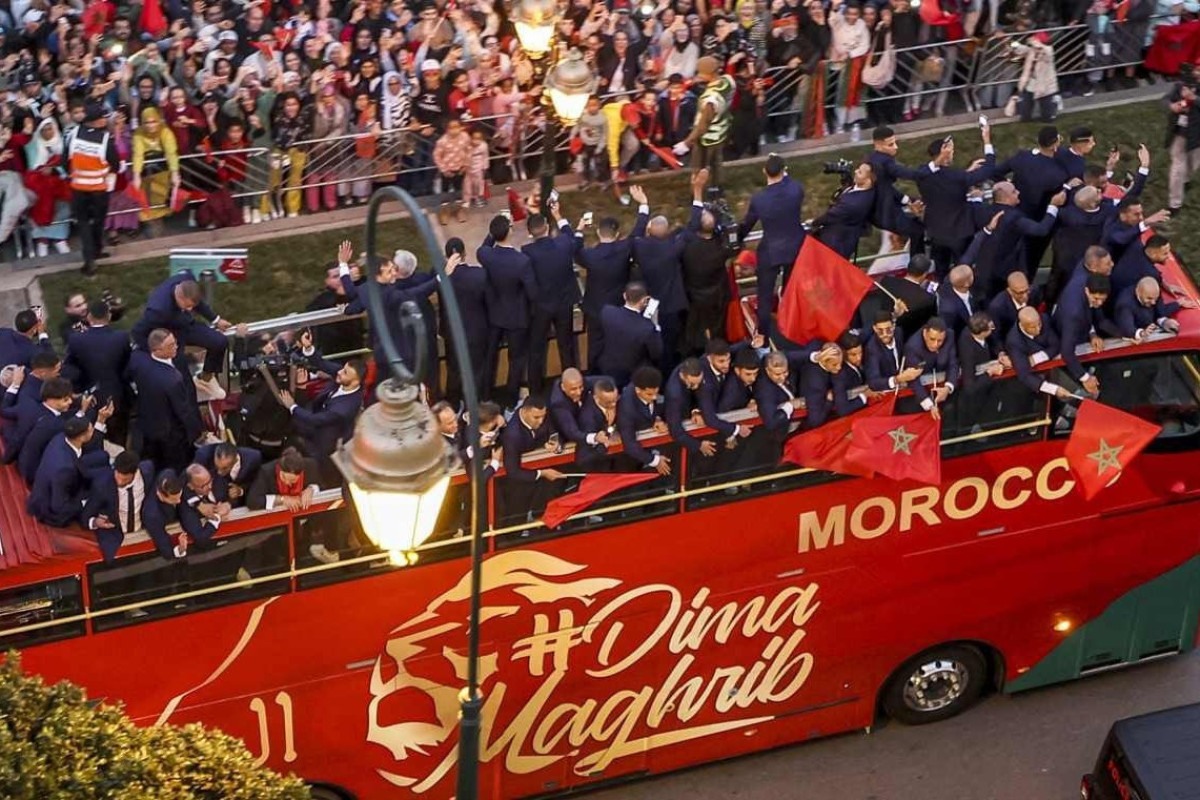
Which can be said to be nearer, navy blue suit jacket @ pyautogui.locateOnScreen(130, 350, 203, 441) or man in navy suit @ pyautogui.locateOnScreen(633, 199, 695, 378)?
navy blue suit jacket @ pyautogui.locateOnScreen(130, 350, 203, 441)

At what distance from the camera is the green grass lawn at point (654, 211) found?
19.4 meters

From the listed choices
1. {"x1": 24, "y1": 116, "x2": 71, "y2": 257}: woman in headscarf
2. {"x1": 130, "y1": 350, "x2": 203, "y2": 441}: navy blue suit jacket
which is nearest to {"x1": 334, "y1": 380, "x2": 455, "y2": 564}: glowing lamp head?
{"x1": 130, "y1": 350, "x2": 203, "y2": 441}: navy blue suit jacket

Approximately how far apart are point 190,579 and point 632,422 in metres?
3.06

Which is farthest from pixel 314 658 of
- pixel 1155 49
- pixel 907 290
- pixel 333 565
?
pixel 1155 49

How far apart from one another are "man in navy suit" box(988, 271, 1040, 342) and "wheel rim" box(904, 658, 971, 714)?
110 inches

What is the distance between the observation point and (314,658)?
1263 centimetres

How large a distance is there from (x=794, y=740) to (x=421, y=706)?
10.2 feet

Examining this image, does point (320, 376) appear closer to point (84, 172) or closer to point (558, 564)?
point (558, 564)

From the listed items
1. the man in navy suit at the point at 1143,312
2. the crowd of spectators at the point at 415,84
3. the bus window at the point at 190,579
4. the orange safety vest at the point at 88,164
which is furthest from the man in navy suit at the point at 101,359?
the man in navy suit at the point at 1143,312

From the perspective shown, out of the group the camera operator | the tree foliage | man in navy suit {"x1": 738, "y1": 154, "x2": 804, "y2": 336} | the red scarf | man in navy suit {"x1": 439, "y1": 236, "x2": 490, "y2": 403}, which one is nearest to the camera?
the tree foliage

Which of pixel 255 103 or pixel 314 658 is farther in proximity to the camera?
pixel 255 103

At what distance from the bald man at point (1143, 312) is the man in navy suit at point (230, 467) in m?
6.16

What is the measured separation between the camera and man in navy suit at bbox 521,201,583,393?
14461 millimetres

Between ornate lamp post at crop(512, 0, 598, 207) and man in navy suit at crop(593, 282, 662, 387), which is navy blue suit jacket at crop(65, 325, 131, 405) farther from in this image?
ornate lamp post at crop(512, 0, 598, 207)
